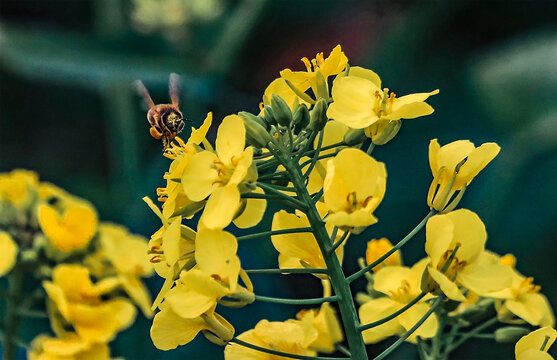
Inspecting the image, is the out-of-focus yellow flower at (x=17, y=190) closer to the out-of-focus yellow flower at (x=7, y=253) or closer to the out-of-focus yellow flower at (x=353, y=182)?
the out-of-focus yellow flower at (x=7, y=253)

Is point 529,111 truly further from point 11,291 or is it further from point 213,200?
point 213,200

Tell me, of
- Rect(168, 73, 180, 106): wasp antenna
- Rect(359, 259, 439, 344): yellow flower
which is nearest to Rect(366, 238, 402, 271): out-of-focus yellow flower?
Rect(359, 259, 439, 344): yellow flower

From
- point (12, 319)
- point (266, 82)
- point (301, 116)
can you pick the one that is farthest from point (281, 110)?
point (266, 82)

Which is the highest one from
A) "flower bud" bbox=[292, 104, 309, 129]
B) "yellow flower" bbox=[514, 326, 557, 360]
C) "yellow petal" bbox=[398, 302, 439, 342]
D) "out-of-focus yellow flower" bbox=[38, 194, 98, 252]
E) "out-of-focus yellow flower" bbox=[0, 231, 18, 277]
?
"out-of-focus yellow flower" bbox=[38, 194, 98, 252]

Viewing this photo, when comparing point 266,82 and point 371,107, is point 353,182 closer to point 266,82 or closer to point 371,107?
point 371,107

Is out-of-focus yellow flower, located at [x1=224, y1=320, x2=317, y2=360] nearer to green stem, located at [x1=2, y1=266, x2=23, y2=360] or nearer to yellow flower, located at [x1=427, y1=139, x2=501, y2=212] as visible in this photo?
yellow flower, located at [x1=427, y1=139, x2=501, y2=212]

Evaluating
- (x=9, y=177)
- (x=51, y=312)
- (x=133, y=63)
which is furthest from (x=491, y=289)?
(x=133, y=63)
